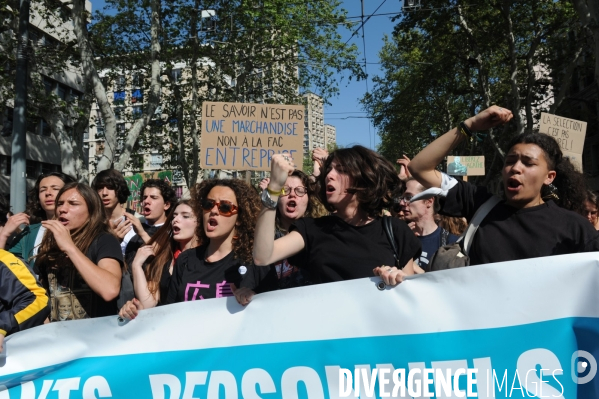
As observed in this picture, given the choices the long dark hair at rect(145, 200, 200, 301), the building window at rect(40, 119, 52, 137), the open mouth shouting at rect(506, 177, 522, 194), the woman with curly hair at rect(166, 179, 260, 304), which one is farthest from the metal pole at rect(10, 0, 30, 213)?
the building window at rect(40, 119, 52, 137)

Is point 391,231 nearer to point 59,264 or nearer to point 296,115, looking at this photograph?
point 59,264

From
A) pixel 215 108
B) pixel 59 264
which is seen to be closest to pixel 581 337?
pixel 59 264

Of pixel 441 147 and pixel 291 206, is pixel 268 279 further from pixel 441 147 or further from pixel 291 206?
pixel 291 206

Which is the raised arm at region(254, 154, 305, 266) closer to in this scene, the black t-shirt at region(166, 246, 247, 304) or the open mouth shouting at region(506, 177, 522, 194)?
the black t-shirt at region(166, 246, 247, 304)

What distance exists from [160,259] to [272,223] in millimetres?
1283

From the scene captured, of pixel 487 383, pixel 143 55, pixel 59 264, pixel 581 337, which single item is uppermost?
pixel 143 55

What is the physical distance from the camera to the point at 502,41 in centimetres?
1744

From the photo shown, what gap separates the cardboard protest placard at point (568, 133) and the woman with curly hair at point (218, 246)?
14.6 feet

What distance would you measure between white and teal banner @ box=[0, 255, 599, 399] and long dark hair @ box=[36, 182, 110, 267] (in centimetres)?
49

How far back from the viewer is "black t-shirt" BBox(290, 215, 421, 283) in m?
2.53

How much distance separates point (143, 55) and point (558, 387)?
56.2 ft

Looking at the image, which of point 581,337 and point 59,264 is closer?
point 581,337

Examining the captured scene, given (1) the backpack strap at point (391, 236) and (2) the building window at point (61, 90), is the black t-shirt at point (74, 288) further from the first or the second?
(2) the building window at point (61, 90)

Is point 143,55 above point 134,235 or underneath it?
above
